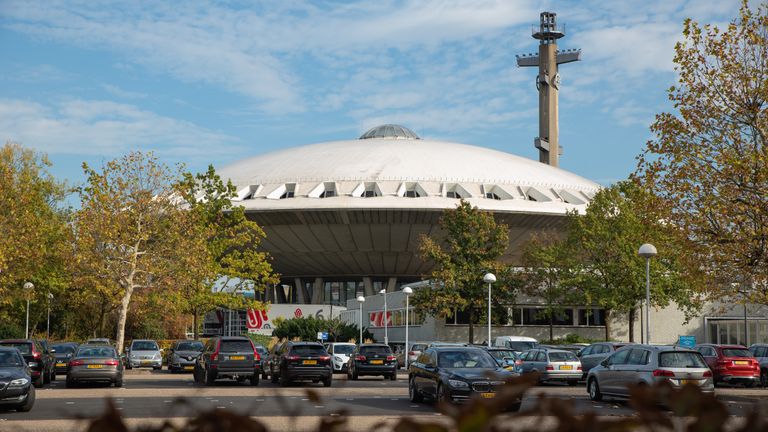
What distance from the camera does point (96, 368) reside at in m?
31.1

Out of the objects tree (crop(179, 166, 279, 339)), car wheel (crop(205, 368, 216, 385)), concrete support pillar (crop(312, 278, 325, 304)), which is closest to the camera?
car wheel (crop(205, 368, 216, 385))

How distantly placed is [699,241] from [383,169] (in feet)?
182

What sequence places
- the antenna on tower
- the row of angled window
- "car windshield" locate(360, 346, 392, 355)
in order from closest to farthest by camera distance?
1. "car windshield" locate(360, 346, 392, 355)
2. the row of angled window
3. the antenna on tower

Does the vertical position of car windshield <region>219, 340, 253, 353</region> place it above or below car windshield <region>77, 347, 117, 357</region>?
above

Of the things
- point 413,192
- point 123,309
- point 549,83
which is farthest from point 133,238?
point 549,83

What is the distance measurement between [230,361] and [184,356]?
1126 centimetres

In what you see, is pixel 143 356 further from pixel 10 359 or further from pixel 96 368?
pixel 10 359

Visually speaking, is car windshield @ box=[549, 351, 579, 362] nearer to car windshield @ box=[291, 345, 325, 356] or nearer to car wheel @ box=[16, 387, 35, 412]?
car windshield @ box=[291, 345, 325, 356]

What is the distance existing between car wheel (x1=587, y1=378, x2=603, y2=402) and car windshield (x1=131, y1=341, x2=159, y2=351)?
27369mm

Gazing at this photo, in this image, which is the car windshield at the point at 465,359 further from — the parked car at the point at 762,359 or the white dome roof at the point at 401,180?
the white dome roof at the point at 401,180

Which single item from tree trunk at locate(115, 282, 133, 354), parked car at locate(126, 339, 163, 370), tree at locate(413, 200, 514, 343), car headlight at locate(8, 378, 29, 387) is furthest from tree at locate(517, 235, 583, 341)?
car headlight at locate(8, 378, 29, 387)

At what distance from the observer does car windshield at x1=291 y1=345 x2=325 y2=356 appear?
103 feet

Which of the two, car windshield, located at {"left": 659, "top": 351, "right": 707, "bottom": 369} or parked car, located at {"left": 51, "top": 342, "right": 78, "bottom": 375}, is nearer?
car windshield, located at {"left": 659, "top": 351, "right": 707, "bottom": 369}

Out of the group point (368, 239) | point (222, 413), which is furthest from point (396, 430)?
point (368, 239)
